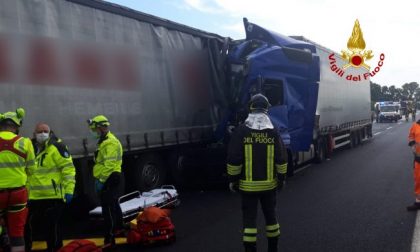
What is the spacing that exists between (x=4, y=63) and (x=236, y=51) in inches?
234

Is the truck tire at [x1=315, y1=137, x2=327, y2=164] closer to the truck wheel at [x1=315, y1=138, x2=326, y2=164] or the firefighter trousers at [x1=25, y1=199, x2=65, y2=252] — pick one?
the truck wheel at [x1=315, y1=138, x2=326, y2=164]

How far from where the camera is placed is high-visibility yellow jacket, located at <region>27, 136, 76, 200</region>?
5.35 meters

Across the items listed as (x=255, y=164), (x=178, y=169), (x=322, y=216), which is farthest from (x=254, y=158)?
(x=178, y=169)

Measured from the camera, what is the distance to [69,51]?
7.62 metres

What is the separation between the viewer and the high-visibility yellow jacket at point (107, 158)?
20.3 ft

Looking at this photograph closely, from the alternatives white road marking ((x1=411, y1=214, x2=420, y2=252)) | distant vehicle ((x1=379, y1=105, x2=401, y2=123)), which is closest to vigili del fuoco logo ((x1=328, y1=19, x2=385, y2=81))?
white road marking ((x1=411, y1=214, x2=420, y2=252))

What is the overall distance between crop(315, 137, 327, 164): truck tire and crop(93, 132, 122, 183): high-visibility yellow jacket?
34.2 ft

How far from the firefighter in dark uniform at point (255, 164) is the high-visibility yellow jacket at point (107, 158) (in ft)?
5.85

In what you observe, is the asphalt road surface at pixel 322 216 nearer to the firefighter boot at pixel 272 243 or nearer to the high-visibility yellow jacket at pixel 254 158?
the firefighter boot at pixel 272 243

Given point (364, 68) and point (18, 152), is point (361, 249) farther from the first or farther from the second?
point (364, 68)

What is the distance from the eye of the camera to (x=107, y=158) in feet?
20.3

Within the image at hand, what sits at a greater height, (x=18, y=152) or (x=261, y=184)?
(x=18, y=152)

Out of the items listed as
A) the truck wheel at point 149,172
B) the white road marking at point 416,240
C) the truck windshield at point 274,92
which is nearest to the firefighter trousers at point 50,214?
the truck wheel at point 149,172

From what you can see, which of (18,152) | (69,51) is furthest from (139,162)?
(18,152)
